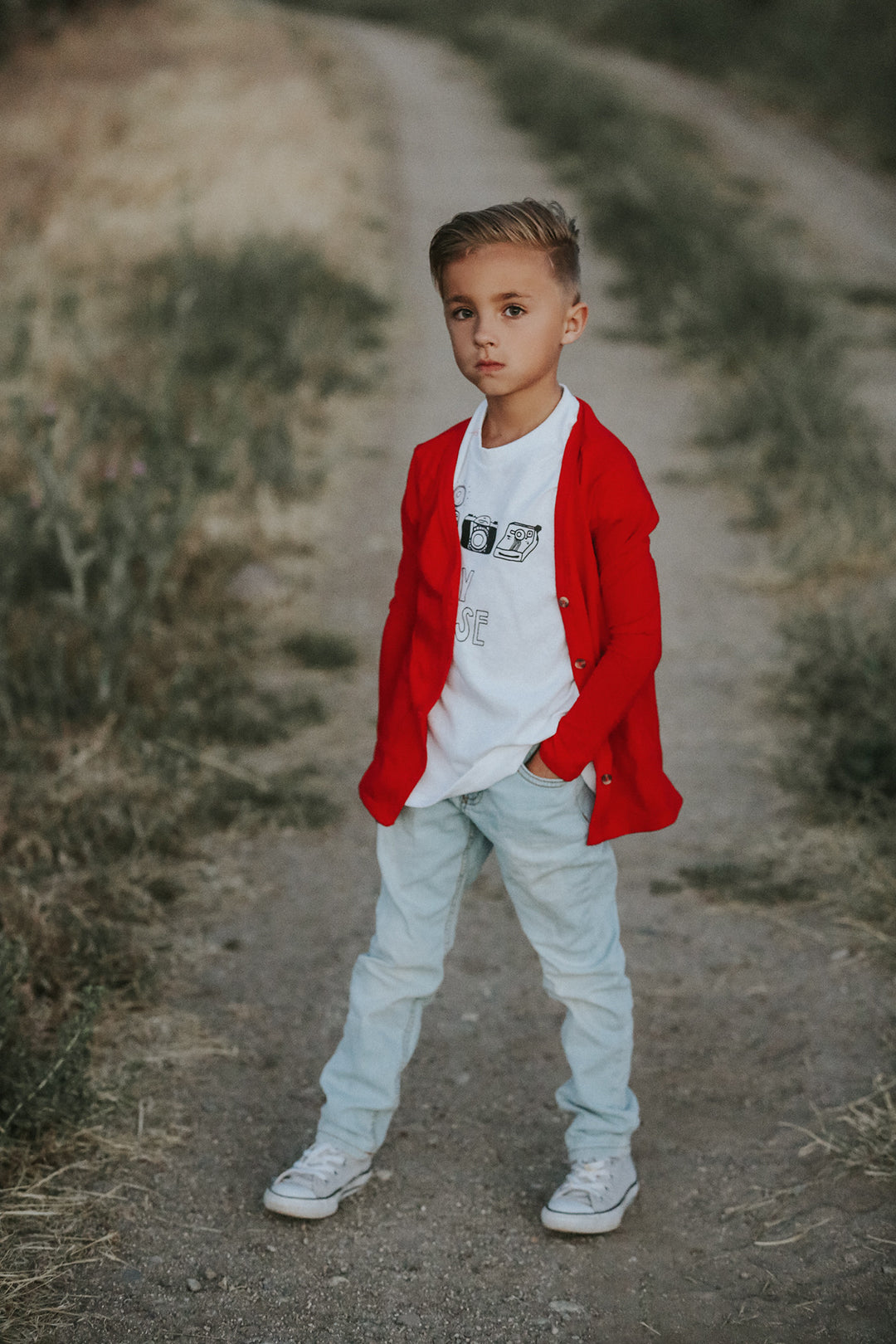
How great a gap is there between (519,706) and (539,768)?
10 cm

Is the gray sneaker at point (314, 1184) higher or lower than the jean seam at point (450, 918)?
lower

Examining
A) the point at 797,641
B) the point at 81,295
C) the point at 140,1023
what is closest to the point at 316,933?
the point at 140,1023

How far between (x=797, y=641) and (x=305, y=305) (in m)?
5.42

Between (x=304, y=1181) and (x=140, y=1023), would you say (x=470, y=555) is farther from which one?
(x=140, y=1023)

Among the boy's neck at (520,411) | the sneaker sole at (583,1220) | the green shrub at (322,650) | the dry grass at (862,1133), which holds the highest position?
the boy's neck at (520,411)

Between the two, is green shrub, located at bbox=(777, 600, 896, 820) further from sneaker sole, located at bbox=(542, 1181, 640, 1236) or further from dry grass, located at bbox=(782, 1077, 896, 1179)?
sneaker sole, located at bbox=(542, 1181, 640, 1236)

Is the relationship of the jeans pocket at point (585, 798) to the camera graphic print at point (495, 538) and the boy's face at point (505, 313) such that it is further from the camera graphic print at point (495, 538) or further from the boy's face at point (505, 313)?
the boy's face at point (505, 313)

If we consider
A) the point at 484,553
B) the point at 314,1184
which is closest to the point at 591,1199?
the point at 314,1184

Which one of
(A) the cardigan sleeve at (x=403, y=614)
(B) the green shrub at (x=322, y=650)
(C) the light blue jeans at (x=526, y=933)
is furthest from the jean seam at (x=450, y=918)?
(B) the green shrub at (x=322, y=650)

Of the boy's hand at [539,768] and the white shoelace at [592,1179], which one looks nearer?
the boy's hand at [539,768]

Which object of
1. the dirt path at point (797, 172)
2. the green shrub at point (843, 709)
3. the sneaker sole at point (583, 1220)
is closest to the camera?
the sneaker sole at point (583, 1220)

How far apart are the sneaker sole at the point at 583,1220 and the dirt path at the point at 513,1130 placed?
0.16 ft

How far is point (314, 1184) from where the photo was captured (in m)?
2.39

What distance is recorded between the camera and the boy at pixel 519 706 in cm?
205
